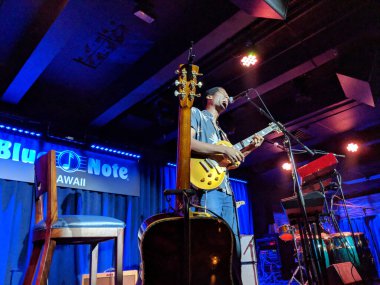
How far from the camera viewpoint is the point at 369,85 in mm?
3984

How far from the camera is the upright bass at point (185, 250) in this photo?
126cm

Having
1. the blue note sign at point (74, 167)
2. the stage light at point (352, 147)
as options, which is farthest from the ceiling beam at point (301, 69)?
the stage light at point (352, 147)

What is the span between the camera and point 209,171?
223cm

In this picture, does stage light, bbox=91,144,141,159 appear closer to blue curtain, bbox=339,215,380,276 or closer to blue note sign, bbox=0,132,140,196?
blue note sign, bbox=0,132,140,196

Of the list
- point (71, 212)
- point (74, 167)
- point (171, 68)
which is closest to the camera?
point (171, 68)

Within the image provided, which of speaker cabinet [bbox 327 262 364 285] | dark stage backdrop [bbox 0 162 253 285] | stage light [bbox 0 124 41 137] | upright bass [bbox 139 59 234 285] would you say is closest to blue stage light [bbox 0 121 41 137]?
stage light [bbox 0 124 41 137]

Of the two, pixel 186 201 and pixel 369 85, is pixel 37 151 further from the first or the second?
pixel 369 85

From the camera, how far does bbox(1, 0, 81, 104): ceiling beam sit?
3057 millimetres

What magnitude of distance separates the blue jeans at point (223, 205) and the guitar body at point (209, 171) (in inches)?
2.4

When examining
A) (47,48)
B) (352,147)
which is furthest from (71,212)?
(352,147)

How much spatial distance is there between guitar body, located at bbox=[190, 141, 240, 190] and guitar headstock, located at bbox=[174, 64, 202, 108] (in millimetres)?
530

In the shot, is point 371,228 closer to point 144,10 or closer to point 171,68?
point 171,68

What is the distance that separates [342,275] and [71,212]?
3.91 meters

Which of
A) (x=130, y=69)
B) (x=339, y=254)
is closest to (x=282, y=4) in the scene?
(x=130, y=69)
